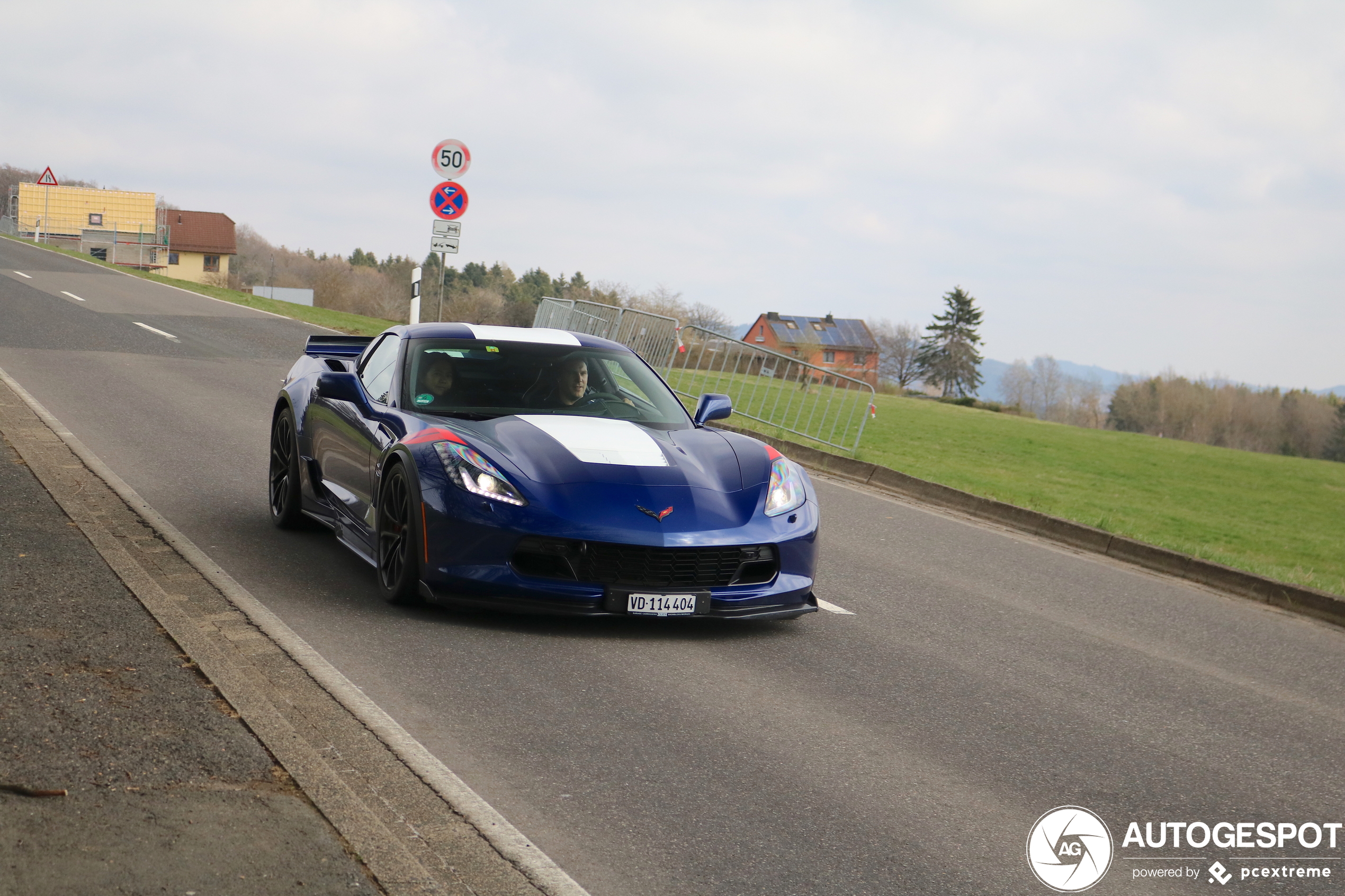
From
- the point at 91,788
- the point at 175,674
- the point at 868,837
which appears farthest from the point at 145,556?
the point at 868,837

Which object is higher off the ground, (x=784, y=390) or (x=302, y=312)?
(x=784, y=390)

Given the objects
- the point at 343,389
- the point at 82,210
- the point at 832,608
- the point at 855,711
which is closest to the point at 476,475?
the point at 343,389

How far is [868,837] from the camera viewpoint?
3.98m

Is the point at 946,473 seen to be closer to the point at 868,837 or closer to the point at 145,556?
the point at 145,556

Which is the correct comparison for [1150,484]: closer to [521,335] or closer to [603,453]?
[521,335]

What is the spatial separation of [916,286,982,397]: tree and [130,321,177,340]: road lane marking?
107 meters

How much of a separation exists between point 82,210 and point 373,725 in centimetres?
10519

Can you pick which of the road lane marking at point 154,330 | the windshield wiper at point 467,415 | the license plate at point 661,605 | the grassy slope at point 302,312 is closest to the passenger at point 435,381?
the windshield wiper at point 467,415

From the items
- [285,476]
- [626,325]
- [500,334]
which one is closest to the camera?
[500,334]

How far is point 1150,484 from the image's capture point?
67.4ft

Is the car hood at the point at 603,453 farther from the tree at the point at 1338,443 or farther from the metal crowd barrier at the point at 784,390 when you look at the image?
the tree at the point at 1338,443

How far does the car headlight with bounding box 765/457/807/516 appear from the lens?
6.39 m

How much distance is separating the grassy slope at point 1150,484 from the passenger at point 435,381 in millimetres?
6604

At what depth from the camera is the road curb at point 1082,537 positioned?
9273 millimetres
